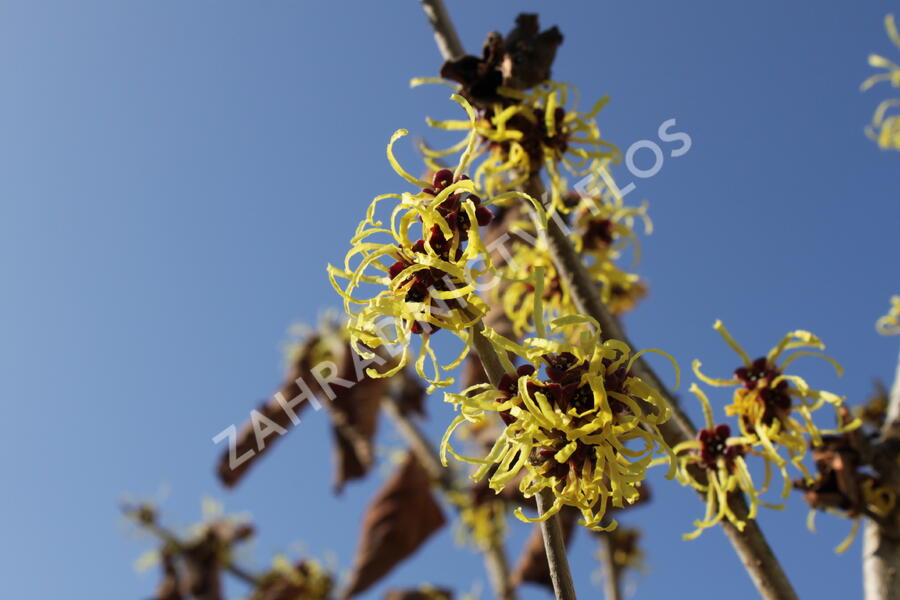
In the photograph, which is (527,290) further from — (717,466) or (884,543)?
(884,543)

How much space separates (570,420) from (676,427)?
73cm

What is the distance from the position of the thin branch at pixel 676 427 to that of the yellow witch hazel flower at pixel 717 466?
1.2 inches

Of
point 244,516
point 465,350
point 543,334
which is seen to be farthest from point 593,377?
point 244,516

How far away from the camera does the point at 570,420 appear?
1.16 meters

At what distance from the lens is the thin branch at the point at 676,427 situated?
1.69 m

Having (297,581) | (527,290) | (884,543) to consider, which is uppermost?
(527,290)

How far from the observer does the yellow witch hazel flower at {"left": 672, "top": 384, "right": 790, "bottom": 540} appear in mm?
1718

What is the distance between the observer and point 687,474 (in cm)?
175

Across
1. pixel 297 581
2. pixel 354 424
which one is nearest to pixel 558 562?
pixel 354 424

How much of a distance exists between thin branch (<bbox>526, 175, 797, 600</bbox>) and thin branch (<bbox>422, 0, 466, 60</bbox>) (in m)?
0.56

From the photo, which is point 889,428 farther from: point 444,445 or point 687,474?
point 444,445

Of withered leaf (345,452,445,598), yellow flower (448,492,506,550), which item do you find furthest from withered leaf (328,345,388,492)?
yellow flower (448,492,506,550)

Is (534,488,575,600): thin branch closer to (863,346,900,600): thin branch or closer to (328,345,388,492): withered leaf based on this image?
(863,346,900,600): thin branch

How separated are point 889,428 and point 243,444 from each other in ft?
14.3
